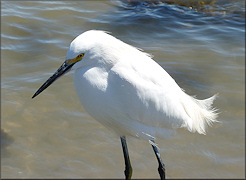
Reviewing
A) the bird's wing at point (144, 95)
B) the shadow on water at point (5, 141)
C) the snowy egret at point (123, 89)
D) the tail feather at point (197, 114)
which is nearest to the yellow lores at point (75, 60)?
the snowy egret at point (123, 89)

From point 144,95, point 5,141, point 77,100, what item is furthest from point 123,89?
point 77,100

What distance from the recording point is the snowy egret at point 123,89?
3068 mm

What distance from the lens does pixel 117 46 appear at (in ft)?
10.4

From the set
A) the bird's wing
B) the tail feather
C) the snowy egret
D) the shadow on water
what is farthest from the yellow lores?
the shadow on water

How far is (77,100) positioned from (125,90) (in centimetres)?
205

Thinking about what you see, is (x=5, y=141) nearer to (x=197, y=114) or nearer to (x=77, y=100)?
(x=77, y=100)

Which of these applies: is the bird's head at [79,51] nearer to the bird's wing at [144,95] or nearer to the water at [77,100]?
the bird's wing at [144,95]

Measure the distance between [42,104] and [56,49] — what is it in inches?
56.7

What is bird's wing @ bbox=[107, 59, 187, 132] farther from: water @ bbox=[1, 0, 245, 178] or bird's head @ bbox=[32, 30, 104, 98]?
water @ bbox=[1, 0, 245, 178]

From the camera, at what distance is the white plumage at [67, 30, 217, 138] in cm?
309

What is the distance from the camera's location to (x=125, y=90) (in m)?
3.22

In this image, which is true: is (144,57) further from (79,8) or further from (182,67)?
(79,8)

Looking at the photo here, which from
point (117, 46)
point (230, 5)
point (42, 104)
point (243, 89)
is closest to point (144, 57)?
point (117, 46)

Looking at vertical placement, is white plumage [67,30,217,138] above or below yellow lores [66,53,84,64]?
below
